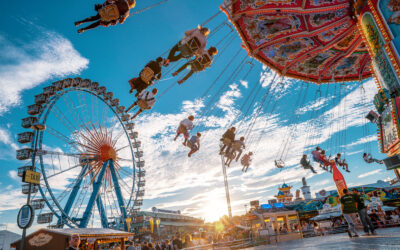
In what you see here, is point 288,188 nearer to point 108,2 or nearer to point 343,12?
point 343,12

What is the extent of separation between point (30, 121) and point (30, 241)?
9.30 metres

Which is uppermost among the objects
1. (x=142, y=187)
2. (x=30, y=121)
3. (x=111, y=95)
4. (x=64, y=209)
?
(x=111, y=95)

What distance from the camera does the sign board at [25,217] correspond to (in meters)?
9.34

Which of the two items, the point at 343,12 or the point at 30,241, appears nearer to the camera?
the point at 343,12

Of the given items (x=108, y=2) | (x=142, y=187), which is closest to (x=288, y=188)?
(x=142, y=187)

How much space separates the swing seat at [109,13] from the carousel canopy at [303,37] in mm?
3260

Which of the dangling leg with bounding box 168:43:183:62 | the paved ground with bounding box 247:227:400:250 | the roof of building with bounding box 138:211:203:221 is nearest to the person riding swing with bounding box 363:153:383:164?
the paved ground with bounding box 247:227:400:250

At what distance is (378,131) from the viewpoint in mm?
8023

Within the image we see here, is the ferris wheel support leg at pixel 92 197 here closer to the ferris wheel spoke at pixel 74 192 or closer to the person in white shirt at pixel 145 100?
the ferris wheel spoke at pixel 74 192

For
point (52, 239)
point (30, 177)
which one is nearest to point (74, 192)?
point (52, 239)

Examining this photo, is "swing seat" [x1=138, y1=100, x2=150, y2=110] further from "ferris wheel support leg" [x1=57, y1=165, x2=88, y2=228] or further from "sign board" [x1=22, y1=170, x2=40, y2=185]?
"ferris wheel support leg" [x1=57, y1=165, x2=88, y2=228]

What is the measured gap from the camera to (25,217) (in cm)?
945

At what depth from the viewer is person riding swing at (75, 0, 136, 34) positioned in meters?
5.95

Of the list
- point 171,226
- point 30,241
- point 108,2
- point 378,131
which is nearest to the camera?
point 108,2
